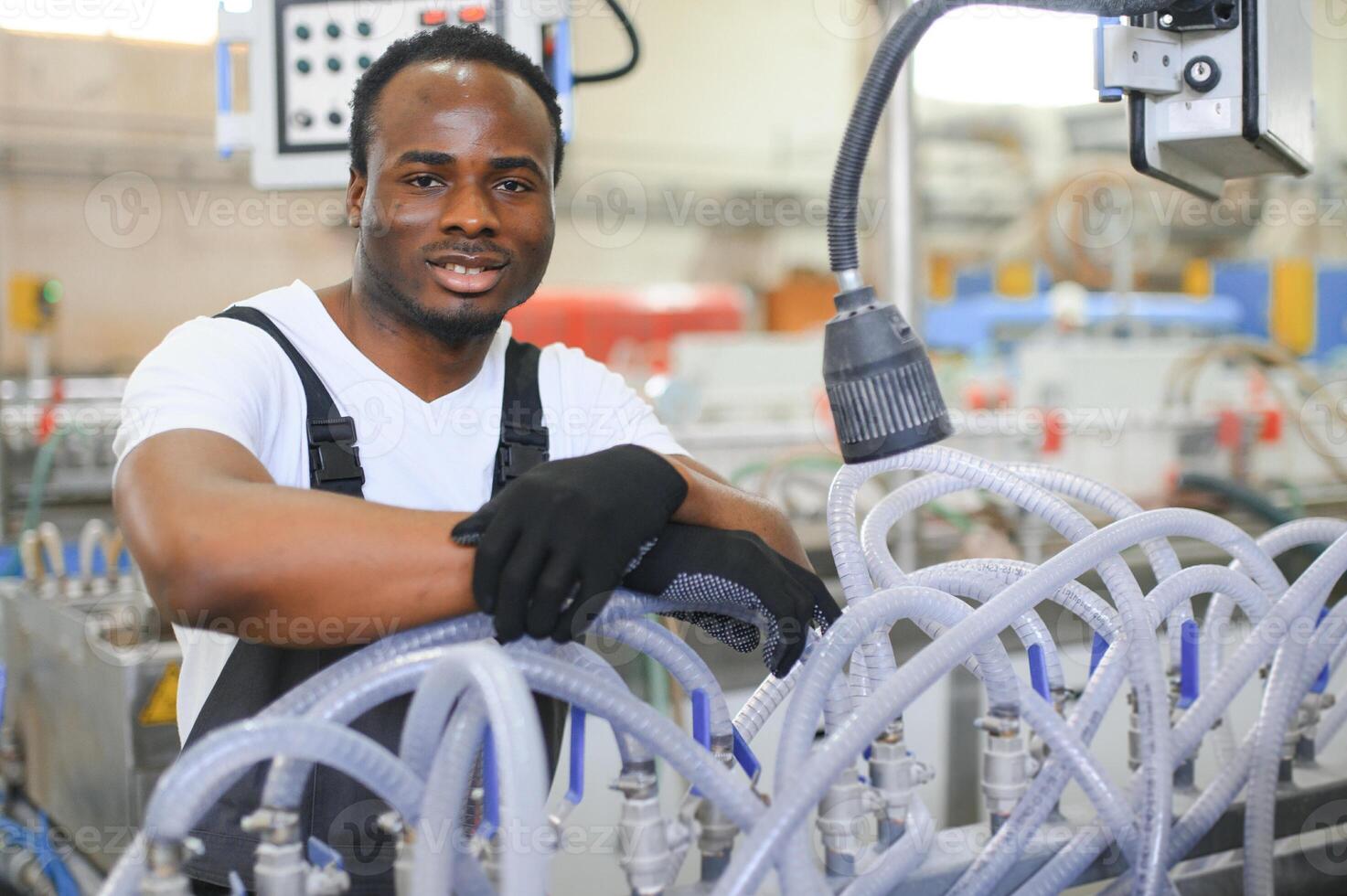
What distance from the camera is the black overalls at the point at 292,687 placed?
2.92 feet

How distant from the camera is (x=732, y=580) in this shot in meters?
0.77

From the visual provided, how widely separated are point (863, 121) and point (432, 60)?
502 mm

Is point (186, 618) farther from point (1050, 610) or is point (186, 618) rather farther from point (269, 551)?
point (1050, 610)

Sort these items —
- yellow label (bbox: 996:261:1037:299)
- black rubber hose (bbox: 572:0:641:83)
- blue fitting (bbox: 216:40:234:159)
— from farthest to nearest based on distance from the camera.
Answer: yellow label (bbox: 996:261:1037:299) < blue fitting (bbox: 216:40:234:159) < black rubber hose (bbox: 572:0:641:83)

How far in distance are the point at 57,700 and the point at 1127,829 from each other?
152 cm

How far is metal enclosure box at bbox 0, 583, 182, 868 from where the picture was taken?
1.45 meters

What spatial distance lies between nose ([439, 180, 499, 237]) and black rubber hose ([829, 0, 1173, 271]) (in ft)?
1.31
